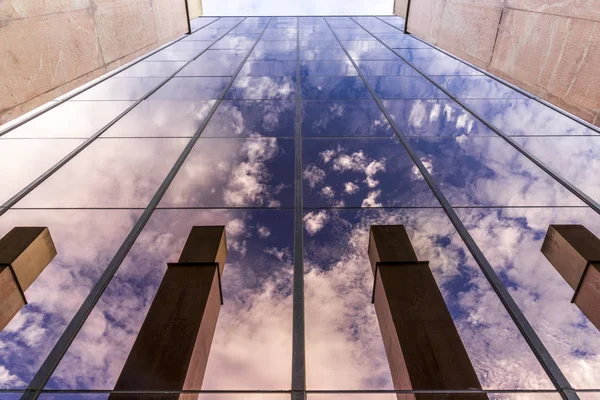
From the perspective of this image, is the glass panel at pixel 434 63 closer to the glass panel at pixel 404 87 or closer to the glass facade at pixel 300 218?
the glass panel at pixel 404 87

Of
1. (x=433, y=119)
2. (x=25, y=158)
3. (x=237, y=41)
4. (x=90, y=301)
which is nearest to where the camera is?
(x=90, y=301)

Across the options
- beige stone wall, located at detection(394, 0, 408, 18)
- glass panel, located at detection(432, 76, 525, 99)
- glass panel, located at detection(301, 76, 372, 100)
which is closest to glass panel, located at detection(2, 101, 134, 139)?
glass panel, located at detection(301, 76, 372, 100)

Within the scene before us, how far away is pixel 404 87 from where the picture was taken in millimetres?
11664

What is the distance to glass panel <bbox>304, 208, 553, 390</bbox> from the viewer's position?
414 cm

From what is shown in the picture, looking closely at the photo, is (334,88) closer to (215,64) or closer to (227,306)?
(215,64)

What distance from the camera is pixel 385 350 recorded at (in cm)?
446

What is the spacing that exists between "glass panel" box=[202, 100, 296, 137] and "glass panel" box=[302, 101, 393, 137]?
43 centimetres

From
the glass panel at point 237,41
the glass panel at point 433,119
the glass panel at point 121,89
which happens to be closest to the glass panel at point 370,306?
the glass panel at point 433,119

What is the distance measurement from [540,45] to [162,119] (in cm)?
993

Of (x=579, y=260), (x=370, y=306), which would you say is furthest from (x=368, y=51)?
(x=370, y=306)

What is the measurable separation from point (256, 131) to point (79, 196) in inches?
155

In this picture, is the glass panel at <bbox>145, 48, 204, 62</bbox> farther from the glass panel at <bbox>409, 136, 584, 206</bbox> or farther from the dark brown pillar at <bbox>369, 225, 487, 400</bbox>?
the dark brown pillar at <bbox>369, 225, 487, 400</bbox>

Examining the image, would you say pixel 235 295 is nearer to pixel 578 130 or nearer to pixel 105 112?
pixel 105 112

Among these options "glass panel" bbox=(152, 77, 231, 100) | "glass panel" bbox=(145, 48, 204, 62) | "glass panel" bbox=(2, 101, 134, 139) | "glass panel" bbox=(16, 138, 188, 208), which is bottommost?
"glass panel" bbox=(16, 138, 188, 208)
